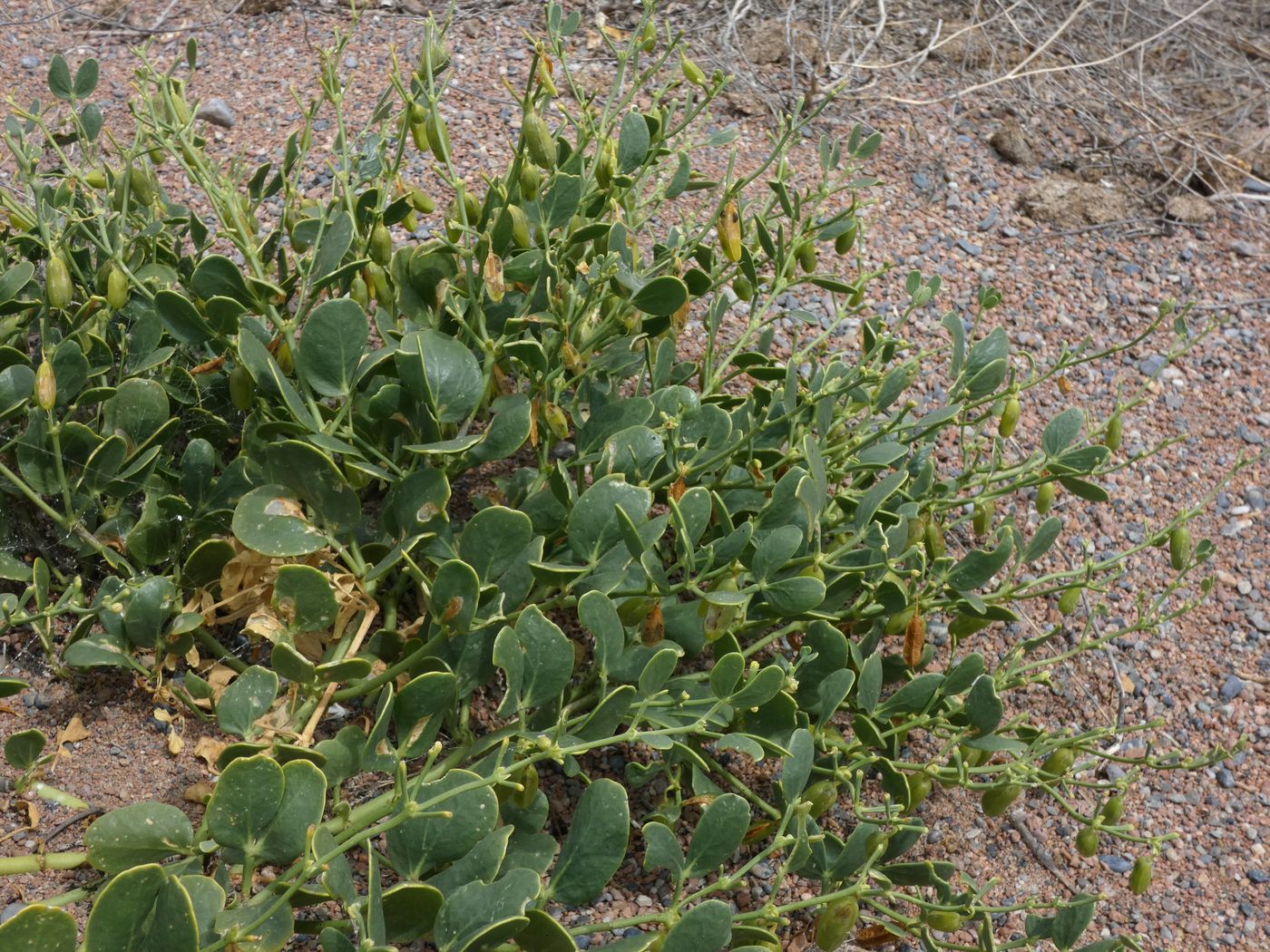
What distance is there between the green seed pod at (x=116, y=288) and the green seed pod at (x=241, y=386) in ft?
0.55

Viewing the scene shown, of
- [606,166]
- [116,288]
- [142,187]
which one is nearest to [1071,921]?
[606,166]

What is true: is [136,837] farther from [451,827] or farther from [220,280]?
[220,280]

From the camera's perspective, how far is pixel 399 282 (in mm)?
1580

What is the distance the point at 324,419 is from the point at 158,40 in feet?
5.49

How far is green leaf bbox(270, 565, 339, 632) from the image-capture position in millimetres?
1233

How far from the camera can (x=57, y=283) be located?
145 cm

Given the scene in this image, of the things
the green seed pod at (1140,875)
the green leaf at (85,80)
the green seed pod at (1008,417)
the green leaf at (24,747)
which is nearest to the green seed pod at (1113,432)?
the green seed pod at (1008,417)

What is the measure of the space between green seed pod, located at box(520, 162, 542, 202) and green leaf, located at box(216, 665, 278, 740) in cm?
71

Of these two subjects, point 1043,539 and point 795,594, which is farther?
point 1043,539

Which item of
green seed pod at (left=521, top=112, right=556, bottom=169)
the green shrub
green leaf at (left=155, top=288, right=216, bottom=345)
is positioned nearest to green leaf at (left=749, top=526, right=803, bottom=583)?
the green shrub

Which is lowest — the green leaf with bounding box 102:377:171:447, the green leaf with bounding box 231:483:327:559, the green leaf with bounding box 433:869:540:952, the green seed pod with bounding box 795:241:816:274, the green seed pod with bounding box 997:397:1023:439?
the green leaf with bounding box 433:869:540:952

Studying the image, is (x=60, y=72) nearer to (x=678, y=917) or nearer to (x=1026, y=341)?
(x=678, y=917)

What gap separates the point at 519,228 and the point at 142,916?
2.98ft

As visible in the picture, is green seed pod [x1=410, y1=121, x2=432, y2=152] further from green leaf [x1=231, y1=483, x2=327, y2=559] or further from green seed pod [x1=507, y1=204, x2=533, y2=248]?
green leaf [x1=231, y1=483, x2=327, y2=559]
